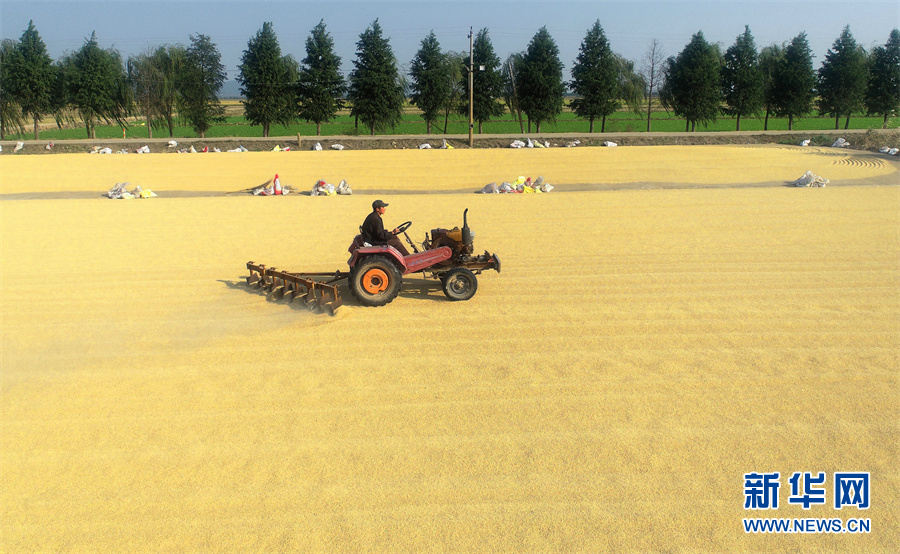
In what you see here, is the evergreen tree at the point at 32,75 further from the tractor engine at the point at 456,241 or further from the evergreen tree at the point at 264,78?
the tractor engine at the point at 456,241

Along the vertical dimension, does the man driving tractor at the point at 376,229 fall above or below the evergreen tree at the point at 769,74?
below

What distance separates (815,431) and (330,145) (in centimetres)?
3191

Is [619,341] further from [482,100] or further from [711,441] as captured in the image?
[482,100]

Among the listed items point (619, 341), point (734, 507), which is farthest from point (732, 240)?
point (734, 507)

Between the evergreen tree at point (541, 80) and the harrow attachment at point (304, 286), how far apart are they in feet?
117

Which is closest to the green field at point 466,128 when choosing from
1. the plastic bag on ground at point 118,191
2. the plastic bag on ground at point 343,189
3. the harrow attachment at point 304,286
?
the plastic bag on ground at point 343,189

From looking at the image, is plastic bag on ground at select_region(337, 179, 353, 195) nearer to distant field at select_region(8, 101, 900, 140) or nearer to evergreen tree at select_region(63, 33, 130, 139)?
distant field at select_region(8, 101, 900, 140)

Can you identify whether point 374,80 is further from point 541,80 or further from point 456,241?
point 456,241

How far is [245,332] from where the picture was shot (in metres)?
7.42

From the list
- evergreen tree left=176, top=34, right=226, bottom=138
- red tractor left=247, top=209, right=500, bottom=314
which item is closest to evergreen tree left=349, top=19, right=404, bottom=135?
evergreen tree left=176, top=34, right=226, bottom=138

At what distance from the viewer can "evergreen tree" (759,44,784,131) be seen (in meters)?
43.3

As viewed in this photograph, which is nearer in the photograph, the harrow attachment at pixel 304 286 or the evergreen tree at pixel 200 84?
the harrow attachment at pixel 304 286

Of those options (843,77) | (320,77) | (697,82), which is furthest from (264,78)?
(843,77)

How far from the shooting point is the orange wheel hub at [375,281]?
8.06 m
